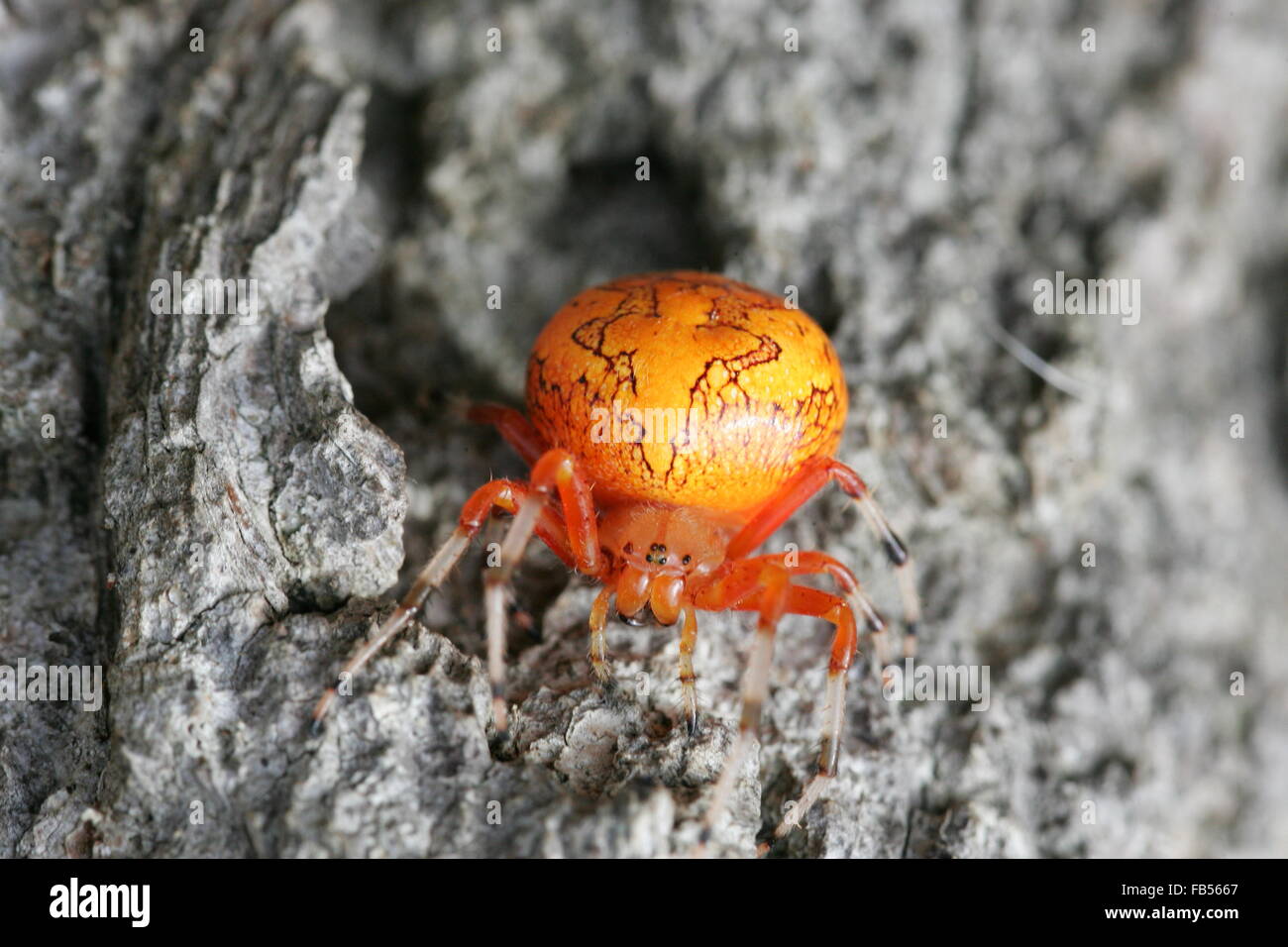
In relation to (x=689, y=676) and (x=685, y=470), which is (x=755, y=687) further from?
(x=685, y=470)

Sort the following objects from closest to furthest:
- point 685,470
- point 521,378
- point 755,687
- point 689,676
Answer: point 755,687
point 689,676
point 685,470
point 521,378

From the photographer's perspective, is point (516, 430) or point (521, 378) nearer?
point (516, 430)

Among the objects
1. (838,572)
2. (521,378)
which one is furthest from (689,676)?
(521,378)

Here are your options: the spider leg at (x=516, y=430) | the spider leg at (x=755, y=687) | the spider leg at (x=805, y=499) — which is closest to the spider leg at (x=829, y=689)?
the spider leg at (x=755, y=687)

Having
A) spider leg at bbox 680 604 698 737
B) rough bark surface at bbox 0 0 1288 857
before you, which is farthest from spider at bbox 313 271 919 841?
rough bark surface at bbox 0 0 1288 857

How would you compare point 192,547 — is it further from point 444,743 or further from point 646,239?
point 646,239

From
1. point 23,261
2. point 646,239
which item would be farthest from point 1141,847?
point 23,261

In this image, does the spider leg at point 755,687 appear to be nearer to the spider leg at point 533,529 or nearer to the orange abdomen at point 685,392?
the orange abdomen at point 685,392
